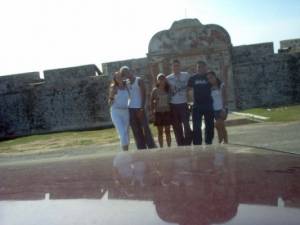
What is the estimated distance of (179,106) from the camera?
7.55 m

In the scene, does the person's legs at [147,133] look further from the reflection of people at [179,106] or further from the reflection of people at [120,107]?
the reflection of people at [179,106]

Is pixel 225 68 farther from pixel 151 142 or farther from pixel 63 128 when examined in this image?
pixel 151 142

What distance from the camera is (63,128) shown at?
1775 centimetres

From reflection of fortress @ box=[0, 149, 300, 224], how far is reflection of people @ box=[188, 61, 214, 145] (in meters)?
4.45

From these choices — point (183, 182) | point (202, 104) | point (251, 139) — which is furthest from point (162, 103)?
point (183, 182)

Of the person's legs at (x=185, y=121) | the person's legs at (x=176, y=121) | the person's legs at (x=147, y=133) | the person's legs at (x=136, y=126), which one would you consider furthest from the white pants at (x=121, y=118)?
the person's legs at (x=185, y=121)

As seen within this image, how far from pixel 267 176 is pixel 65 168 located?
1077 mm

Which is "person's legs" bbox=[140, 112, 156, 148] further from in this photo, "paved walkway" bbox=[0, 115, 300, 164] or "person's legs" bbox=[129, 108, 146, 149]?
"paved walkway" bbox=[0, 115, 300, 164]

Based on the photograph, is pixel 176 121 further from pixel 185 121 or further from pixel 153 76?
pixel 153 76

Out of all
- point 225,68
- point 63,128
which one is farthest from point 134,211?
point 63,128

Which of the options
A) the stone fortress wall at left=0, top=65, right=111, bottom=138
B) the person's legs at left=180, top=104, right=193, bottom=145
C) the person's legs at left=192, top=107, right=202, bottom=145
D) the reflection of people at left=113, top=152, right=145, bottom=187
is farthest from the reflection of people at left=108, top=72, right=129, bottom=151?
the stone fortress wall at left=0, top=65, right=111, bottom=138

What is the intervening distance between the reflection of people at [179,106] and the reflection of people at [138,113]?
44 cm

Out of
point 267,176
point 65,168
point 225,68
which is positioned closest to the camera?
point 267,176

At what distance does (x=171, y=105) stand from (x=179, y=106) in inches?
4.6
